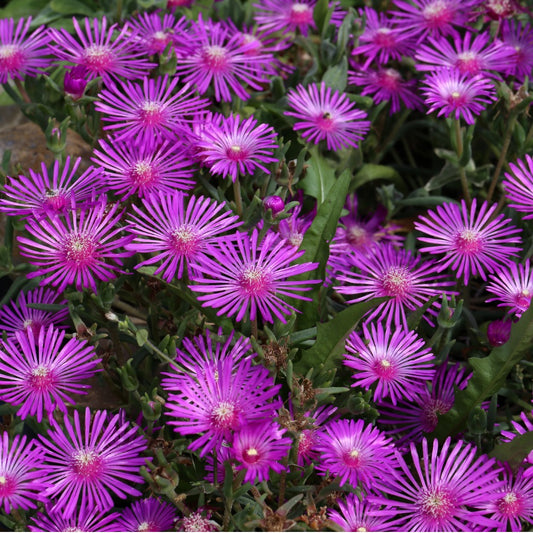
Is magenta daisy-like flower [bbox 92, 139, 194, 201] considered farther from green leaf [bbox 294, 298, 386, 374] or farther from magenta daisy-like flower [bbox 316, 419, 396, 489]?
magenta daisy-like flower [bbox 316, 419, 396, 489]

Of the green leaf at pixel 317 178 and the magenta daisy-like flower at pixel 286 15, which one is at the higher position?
the magenta daisy-like flower at pixel 286 15

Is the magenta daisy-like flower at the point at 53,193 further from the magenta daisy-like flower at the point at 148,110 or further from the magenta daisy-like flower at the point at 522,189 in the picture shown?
the magenta daisy-like flower at the point at 522,189

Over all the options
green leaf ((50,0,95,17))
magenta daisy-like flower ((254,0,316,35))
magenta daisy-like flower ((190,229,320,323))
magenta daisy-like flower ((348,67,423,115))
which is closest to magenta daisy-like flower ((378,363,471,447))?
magenta daisy-like flower ((190,229,320,323))

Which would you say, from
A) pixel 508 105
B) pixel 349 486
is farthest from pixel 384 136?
pixel 349 486

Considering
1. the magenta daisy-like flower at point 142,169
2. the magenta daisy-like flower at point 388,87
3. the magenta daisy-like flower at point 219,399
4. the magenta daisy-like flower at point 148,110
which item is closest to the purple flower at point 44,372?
the magenta daisy-like flower at point 219,399

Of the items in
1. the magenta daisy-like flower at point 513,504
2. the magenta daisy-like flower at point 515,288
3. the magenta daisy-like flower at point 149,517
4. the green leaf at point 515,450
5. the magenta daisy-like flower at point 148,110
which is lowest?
the magenta daisy-like flower at point 149,517

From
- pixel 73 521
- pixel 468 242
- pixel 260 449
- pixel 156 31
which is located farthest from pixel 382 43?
pixel 73 521

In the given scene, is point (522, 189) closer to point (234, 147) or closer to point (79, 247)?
point (234, 147)
